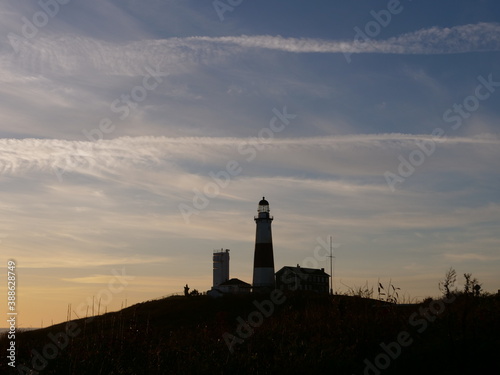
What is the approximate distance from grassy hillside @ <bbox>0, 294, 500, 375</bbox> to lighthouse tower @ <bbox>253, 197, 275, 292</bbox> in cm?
4365

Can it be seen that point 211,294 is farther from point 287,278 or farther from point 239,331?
point 239,331

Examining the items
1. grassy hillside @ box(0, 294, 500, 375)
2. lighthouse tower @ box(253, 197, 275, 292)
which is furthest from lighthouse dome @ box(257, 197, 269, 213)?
grassy hillside @ box(0, 294, 500, 375)

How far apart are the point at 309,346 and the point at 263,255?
47.5 meters

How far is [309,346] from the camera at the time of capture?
39.7ft

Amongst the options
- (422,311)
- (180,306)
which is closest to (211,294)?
(180,306)

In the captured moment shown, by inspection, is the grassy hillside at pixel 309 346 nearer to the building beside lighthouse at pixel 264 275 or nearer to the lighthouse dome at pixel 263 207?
the building beside lighthouse at pixel 264 275

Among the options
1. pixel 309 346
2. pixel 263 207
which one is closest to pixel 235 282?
pixel 263 207

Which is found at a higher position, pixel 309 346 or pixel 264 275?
pixel 264 275

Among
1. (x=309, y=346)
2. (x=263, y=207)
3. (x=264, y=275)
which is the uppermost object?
(x=263, y=207)

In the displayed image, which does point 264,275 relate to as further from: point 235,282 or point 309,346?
point 309,346

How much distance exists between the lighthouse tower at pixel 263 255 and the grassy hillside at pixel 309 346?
43.6 meters

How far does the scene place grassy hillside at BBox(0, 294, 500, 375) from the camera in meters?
11.1

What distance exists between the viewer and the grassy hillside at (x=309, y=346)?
11.1m

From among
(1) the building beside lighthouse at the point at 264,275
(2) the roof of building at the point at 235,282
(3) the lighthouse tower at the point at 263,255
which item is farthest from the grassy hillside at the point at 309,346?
(2) the roof of building at the point at 235,282
